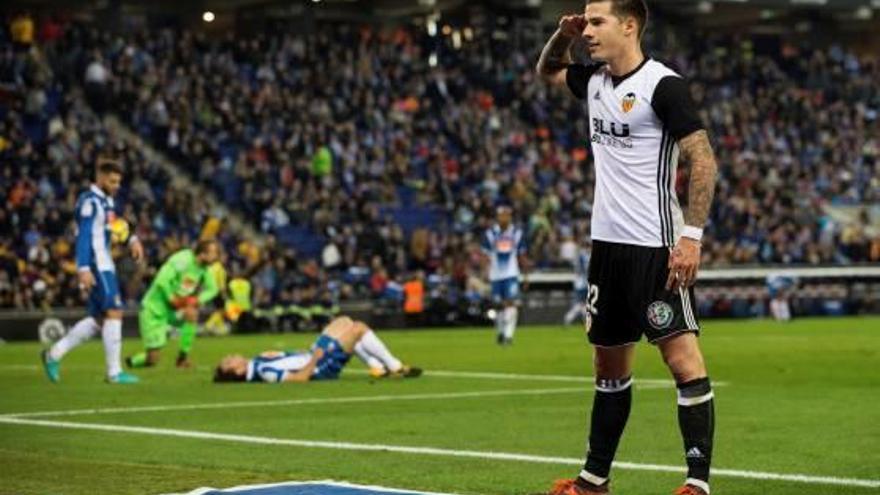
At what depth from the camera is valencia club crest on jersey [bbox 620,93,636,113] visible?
29.3 ft

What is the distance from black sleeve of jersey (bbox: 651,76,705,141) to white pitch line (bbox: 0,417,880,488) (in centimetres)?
243

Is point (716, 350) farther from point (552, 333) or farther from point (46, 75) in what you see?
point (46, 75)

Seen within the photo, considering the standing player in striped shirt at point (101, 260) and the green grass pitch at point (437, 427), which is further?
the standing player in striped shirt at point (101, 260)

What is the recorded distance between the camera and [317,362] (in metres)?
19.7

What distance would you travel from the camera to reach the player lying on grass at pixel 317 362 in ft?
64.0

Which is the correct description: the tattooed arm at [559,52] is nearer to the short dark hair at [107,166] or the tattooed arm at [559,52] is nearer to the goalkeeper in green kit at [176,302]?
the short dark hair at [107,166]

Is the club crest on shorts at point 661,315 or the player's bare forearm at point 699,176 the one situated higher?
the player's bare forearm at point 699,176

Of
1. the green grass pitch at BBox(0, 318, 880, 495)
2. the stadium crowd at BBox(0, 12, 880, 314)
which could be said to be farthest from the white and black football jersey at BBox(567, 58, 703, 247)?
the stadium crowd at BBox(0, 12, 880, 314)

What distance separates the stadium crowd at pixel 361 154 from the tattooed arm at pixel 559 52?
26.7 m

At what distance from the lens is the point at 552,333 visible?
35875 millimetres

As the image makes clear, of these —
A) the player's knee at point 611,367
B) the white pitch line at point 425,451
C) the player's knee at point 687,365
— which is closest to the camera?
the player's knee at point 687,365

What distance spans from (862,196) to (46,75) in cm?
2602

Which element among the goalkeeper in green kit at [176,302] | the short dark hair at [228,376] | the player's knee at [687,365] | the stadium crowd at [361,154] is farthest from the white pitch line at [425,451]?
the stadium crowd at [361,154]

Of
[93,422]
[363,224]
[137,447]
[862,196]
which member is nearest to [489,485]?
[137,447]
